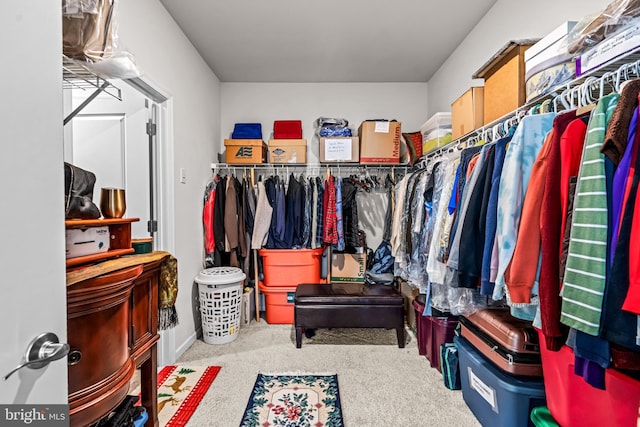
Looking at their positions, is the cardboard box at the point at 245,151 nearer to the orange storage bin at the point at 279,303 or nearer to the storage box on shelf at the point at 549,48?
the orange storage bin at the point at 279,303

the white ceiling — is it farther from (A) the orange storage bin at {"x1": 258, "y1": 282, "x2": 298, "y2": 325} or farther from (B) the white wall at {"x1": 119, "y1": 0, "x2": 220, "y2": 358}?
(A) the orange storage bin at {"x1": 258, "y1": 282, "x2": 298, "y2": 325}

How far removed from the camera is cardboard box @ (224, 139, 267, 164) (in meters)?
3.23

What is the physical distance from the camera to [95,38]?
1023mm

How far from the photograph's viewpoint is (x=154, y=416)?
138cm

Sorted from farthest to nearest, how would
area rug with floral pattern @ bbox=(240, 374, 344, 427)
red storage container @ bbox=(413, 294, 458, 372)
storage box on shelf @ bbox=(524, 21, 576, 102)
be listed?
1. red storage container @ bbox=(413, 294, 458, 372)
2. area rug with floral pattern @ bbox=(240, 374, 344, 427)
3. storage box on shelf @ bbox=(524, 21, 576, 102)

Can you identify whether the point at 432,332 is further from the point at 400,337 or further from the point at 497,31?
the point at 497,31

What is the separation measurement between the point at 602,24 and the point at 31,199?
70.6 inches

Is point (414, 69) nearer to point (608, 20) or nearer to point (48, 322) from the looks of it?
point (608, 20)

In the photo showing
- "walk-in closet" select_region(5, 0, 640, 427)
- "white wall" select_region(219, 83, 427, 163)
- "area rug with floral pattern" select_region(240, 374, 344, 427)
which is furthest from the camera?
"white wall" select_region(219, 83, 427, 163)

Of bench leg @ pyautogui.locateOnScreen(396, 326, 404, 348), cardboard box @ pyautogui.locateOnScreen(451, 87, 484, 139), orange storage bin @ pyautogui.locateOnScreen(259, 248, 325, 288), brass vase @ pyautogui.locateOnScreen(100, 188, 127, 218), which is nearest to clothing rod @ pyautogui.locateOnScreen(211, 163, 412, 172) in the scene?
orange storage bin @ pyautogui.locateOnScreen(259, 248, 325, 288)

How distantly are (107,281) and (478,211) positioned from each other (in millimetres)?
1479

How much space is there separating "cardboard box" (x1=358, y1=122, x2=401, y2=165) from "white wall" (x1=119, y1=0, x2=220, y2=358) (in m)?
1.65

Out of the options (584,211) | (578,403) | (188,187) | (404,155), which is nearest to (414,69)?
(404,155)

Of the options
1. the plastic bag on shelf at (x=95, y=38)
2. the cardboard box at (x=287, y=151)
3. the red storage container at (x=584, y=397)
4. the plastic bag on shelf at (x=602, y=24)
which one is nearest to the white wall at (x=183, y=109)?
the cardboard box at (x=287, y=151)
